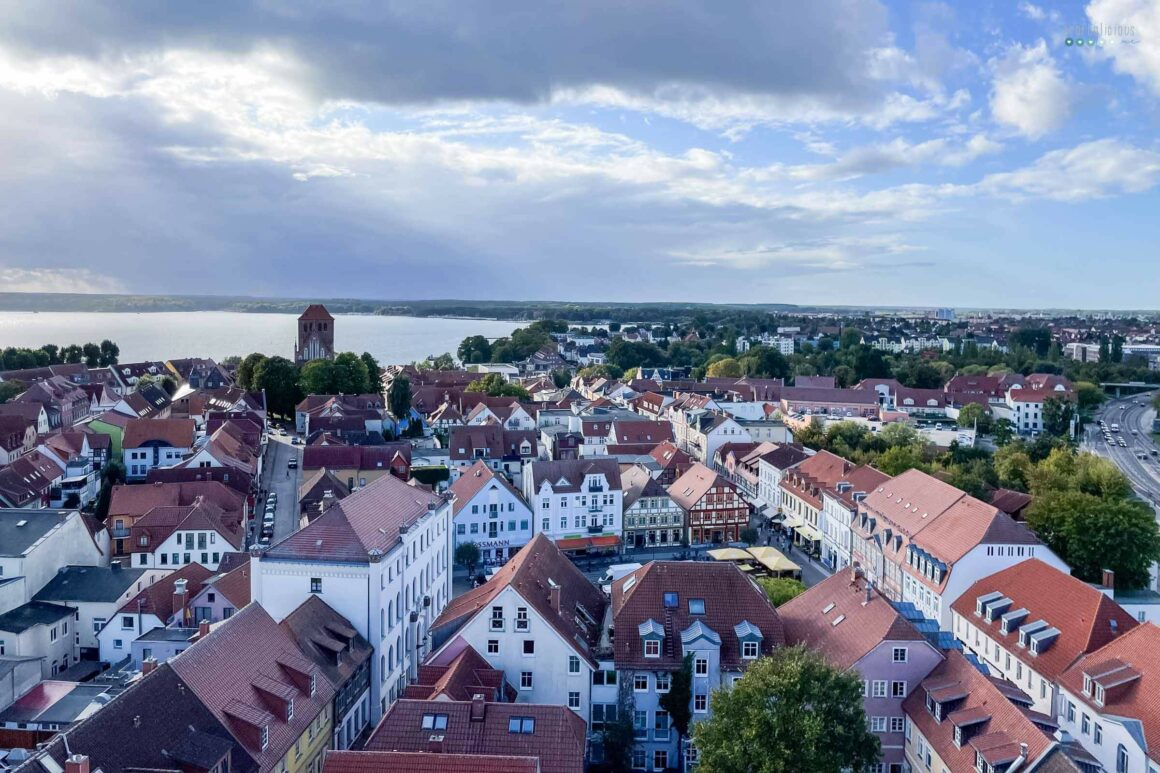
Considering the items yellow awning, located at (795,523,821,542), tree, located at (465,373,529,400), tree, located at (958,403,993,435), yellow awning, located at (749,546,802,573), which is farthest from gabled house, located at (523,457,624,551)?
tree, located at (958,403,993,435)

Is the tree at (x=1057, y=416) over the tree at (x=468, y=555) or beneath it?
over

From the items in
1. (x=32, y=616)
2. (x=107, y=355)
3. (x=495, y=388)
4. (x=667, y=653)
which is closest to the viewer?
(x=667, y=653)

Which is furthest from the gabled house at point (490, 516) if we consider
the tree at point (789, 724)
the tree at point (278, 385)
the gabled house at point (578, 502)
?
the tree at point (278, 385)

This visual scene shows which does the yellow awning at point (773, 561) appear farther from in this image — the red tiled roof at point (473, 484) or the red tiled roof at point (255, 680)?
the red tiled roof at point (255, 680)

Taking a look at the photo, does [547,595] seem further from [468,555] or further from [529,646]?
[468,555]

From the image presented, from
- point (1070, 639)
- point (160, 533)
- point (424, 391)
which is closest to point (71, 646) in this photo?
point (160, 533)

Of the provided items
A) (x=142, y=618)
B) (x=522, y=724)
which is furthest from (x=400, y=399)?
(x=522, y=724)
